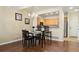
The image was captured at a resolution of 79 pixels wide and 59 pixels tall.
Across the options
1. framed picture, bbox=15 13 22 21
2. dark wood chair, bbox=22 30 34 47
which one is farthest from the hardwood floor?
framed picture, bbox=15 13 22 21

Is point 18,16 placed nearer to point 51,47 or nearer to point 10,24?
point 10,24

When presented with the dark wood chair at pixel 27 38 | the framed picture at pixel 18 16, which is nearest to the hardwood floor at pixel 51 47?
the dark wood chair at pixel 27 38

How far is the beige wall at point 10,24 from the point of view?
74.8 inches

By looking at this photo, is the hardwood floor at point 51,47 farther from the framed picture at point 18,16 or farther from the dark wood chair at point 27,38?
the framed picture at point 18,16

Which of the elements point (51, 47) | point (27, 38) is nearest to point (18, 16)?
point (27, 38)

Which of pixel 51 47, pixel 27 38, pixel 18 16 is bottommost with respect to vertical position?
pixel 51 47

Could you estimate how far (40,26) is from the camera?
1.99 m

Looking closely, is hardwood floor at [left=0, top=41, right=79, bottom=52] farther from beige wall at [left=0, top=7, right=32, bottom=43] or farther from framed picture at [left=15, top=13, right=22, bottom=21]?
framed picture at [left=15, top=13, right=22, bottom=21]

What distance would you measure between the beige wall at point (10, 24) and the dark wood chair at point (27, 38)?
95 mm

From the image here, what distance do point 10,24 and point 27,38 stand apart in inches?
20.0

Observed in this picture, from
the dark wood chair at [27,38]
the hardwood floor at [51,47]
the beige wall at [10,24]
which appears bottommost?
the hardwood floor at [51,47]

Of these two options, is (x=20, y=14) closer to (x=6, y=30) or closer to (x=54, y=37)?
(x=6, y=30)

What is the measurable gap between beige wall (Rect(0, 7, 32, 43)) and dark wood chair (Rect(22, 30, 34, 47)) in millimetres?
95

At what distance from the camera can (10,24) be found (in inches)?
76.5
